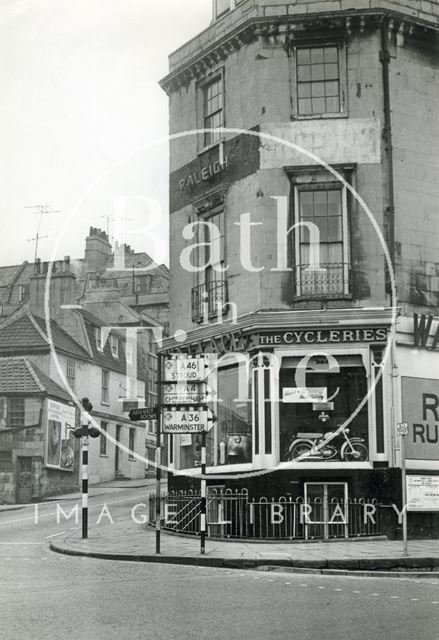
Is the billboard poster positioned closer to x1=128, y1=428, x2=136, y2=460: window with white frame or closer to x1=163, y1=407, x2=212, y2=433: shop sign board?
x1=128, y1=428, x2=136, y2=460: window with white frame

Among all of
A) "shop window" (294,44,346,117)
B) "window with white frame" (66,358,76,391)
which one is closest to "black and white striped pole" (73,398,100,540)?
"shop window" (294,44,346,117)

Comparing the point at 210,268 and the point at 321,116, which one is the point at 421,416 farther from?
the point at 321,116

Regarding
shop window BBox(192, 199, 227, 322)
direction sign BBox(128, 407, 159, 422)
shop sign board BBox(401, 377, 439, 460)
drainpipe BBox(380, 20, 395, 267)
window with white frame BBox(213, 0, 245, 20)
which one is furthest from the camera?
window with white frame BBox(213, 0, 245, 20)

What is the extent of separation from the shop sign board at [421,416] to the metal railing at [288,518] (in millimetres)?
1623

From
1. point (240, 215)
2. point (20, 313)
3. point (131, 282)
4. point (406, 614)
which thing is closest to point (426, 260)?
point (240, 215)

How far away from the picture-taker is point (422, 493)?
64.4 ft

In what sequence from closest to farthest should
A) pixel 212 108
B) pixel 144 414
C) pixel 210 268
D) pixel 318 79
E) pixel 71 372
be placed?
pixel 144 414 → pixel 318 79 → pixel 210 268 → pixel 212 108 → pixel 71 372

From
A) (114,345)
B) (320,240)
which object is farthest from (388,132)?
(114,345)

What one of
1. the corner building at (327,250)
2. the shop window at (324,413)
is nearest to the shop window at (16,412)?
the corner building at (327,250)

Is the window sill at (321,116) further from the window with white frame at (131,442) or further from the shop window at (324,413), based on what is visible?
the window with white frame at (131,442)

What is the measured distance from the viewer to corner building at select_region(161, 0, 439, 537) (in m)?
20.2

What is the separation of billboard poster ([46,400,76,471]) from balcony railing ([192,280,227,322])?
64.2ft

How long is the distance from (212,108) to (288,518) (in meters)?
10.4

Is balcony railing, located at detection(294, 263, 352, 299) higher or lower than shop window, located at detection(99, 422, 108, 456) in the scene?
higher
